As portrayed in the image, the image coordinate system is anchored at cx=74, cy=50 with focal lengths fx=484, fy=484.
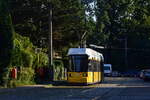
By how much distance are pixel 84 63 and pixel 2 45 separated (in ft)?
27.0

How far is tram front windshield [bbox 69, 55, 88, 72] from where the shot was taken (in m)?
43.0

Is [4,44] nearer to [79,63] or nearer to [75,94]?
[79,63]

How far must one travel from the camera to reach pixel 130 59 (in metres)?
120

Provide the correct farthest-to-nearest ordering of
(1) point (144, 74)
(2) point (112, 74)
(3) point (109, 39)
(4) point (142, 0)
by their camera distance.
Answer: (3) point (109, 39), (2) point (112, 74), (1) point (144, 74), (4) point (142, 0)

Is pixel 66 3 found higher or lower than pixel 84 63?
higher

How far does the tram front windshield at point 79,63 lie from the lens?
43.0m

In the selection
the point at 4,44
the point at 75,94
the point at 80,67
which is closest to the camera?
the point at 75,94

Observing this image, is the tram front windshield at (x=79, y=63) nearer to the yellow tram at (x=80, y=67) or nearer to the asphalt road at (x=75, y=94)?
the yellow tram at (x=80, y=67)

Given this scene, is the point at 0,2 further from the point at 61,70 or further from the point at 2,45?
the point at 61,70

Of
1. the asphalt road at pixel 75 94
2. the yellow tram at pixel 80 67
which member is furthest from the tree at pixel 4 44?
the yellow tram at pixel 80 67

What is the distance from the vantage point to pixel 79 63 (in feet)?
142

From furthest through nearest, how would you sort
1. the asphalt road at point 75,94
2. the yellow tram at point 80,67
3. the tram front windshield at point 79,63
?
the tram front windshield at point 79,63, the yellow tram at point 80,67, the asphalt road at point 75,94

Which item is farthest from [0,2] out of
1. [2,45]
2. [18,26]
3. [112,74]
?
[112,74]

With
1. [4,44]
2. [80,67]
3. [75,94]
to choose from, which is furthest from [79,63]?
[75,94]
